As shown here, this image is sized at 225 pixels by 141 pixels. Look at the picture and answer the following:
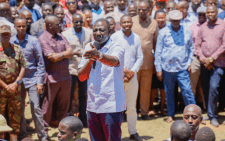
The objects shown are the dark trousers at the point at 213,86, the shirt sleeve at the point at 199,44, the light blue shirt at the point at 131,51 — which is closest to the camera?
the light blue shirt at the point at 131,51

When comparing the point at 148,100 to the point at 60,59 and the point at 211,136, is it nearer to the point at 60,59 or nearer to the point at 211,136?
the point at 60,59

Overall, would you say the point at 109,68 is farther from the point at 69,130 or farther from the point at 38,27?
the point at 38,27

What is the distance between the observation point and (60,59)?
6539mm

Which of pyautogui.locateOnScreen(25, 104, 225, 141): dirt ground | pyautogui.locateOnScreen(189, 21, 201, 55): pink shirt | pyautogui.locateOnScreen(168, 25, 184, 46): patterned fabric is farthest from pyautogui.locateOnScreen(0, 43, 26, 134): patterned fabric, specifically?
pyautogui.locateOnScreen(189, 21, 201, 55): pink shirt

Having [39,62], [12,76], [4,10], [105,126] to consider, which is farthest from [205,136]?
Result: [4,10]

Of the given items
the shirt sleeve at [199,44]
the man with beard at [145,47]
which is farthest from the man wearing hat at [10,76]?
the shirt sleeve at [199,44]

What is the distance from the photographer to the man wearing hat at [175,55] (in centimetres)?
723

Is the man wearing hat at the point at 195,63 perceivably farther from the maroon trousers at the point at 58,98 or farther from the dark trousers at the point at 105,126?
the dark trousers at the point at 105,126

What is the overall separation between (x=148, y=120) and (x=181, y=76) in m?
1.30

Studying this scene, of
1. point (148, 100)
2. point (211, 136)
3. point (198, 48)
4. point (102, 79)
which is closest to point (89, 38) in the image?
point (148, 100)

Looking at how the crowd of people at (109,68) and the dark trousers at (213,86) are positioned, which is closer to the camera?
the crowd of people at (109,68)

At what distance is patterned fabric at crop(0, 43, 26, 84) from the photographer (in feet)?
18.6

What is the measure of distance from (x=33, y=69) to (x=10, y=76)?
61 cm

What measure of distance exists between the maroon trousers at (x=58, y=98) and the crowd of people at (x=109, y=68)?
0.02 m
